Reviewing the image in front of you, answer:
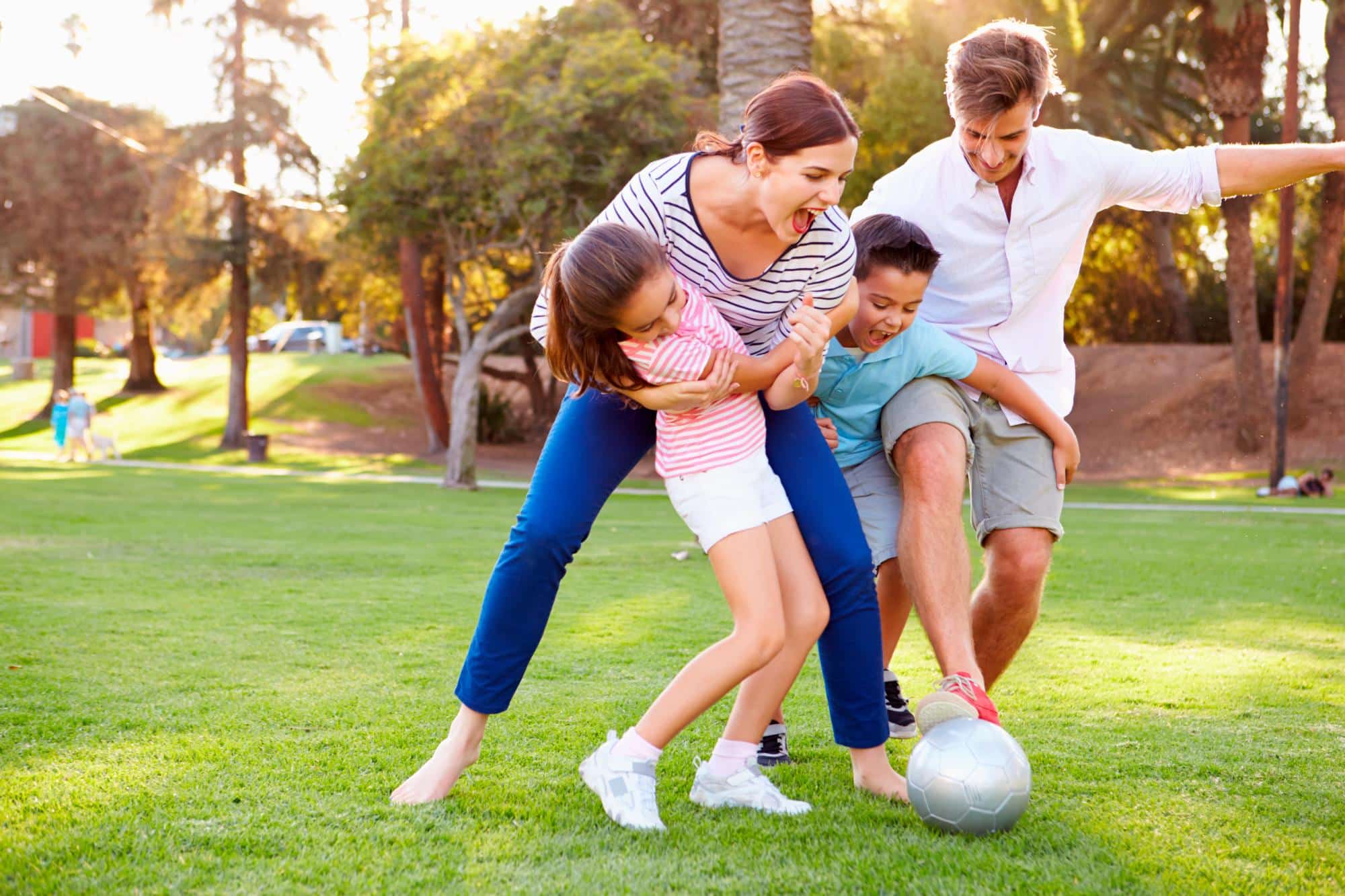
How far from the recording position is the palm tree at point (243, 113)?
3075 cm

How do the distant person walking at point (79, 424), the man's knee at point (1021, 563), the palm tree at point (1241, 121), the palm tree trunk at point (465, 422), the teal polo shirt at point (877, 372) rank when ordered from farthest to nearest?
the distant person walking at point (79, 424) → the palm tree at point (1241, 121) → the palm tree trunk at point (465, 422) → the man's knee at point (1021, 563) → the teal polo shirt at point (877, 372)

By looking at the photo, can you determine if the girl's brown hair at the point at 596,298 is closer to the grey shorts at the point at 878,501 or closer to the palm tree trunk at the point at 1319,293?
the grey shorts at the point at 878,501

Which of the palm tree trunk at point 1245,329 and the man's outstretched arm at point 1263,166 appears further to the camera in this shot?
the palm tree trunk at point 1245,329

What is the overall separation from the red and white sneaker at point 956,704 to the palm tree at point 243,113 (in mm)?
30210

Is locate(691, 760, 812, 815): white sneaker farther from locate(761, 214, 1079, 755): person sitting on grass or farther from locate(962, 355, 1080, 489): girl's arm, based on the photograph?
locate(962, 355, 1080, 489): girl's arm

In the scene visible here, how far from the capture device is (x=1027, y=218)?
4148mm

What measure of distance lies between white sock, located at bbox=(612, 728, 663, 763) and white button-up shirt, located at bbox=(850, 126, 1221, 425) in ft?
5.69

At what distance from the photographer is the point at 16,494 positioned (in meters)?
16.5

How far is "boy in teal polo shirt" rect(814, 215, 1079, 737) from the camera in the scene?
3.97m

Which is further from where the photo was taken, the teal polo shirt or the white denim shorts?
the teal polo shirt

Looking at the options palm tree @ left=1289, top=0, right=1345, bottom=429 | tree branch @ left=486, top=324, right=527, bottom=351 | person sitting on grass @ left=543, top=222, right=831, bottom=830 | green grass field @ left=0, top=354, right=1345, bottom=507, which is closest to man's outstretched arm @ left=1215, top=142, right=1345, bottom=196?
person sitting on grass @ left=543, top=222, right=831, bottom=830

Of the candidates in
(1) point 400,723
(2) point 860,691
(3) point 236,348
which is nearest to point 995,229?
(2) point 860,691

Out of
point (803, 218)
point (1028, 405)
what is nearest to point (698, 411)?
point (803, 218)

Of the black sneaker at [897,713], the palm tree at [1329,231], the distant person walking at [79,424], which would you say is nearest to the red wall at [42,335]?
the distant person walking at [79,424]
